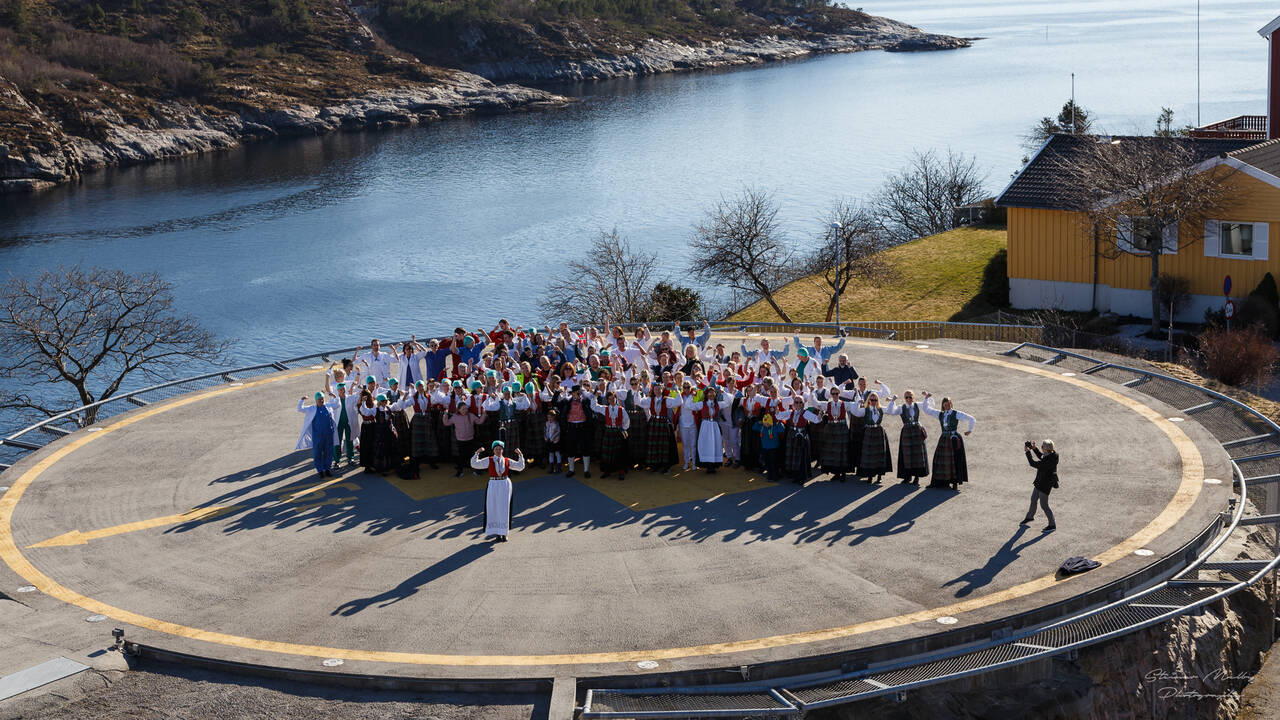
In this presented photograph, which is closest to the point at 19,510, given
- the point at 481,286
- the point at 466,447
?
the point at 466,447

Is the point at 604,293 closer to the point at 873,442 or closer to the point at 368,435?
the point at 368,435

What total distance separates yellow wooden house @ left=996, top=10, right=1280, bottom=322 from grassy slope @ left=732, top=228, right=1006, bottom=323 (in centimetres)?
305

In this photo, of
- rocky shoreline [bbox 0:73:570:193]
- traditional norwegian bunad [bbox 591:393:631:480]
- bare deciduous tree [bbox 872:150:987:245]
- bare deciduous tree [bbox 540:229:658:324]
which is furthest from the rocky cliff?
rocky shoreline [bbox 0:73:570:193]

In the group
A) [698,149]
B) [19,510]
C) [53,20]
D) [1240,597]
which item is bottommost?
[1240,597]

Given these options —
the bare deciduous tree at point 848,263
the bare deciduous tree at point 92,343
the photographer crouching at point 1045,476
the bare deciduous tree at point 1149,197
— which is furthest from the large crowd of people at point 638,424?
the bare deciduous tree at point 848,263

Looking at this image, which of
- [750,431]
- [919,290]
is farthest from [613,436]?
[919,290]

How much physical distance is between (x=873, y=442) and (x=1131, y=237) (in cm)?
2442

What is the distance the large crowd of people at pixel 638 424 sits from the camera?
2128cm

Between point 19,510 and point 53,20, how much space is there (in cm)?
12370

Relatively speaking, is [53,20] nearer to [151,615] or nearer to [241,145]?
[241,145]

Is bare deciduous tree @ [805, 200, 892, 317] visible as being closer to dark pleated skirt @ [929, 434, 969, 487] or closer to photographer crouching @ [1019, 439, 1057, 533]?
dark pleated skirt @ [929, 434, 969, 487]

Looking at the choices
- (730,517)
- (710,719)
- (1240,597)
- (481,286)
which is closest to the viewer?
(710,719)

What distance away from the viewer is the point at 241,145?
375ft

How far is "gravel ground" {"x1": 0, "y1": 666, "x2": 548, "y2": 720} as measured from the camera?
1382cm
